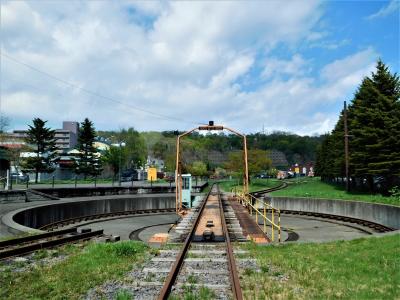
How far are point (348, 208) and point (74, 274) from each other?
2351cm

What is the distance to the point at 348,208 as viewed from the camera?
27.6 metres

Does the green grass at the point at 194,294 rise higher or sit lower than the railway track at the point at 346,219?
higher

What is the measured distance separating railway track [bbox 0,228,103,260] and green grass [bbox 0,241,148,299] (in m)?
1.28

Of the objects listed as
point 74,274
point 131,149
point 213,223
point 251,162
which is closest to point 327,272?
point 74,274

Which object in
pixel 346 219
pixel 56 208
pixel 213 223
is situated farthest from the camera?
pixel 346 219

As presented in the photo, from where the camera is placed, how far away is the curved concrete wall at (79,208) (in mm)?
20641

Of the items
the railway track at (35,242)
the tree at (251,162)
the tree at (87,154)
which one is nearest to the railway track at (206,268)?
the railway track at (35,242)

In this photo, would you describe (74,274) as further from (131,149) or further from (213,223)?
(131,149)

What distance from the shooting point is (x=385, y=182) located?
37188mm

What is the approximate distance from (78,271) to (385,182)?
1386 inches

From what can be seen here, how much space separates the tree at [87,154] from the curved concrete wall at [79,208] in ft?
127

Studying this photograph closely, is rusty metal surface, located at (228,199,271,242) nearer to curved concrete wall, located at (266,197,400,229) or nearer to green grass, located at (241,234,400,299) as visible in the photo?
green grass, located at (241,234,400,299)

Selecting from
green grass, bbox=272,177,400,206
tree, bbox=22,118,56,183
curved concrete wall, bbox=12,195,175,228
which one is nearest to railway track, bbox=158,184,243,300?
curved concrete wall, bbox=12,195,175,228

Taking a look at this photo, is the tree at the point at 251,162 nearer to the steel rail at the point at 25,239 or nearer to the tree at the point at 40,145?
the tree at the point at 40,145
